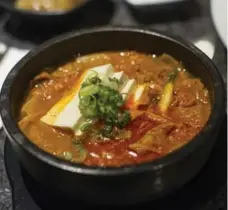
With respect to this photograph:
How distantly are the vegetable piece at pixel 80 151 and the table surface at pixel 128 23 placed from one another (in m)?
0.75

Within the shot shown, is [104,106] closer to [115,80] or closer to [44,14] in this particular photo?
[115,80]

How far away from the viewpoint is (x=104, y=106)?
1438 millimetres

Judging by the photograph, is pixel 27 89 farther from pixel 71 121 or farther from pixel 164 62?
pixel 164 62

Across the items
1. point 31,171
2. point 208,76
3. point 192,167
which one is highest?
point 208,76

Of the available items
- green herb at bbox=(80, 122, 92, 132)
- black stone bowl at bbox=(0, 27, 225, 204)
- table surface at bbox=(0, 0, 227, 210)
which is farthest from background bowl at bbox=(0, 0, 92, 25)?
green herb at bbox=(80, 122, 92, 132)

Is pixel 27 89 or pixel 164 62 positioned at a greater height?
pixel 164 62

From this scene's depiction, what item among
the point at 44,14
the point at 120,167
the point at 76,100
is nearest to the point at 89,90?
the point at 76,100

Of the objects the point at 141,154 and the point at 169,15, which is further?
the point at 169,15

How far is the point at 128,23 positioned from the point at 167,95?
0.71 metres

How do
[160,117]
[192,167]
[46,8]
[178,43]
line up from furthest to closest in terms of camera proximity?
[46,8]
[178,43]
[160,117]
[192,167]

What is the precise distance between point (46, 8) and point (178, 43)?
0.68 meters

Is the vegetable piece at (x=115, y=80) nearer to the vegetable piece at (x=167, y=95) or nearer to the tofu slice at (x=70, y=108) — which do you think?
the tofu slice at (x=70, y=108)

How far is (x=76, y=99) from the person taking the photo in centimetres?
150

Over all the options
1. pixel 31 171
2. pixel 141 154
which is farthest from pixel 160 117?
pixel 31 171
